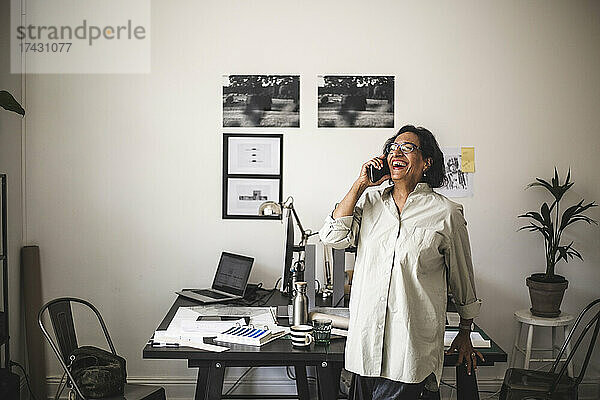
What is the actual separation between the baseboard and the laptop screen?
659mm

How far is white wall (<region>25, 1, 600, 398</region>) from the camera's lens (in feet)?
14.4

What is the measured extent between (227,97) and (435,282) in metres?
2.11

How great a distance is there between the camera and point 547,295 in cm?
418

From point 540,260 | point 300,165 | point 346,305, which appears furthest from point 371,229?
point 540,260

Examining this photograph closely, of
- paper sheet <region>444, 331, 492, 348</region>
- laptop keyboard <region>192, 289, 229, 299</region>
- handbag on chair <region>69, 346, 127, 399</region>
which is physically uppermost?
laptop keyboard <region>192, 289, 229, 299</region>

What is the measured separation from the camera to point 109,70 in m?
4.43

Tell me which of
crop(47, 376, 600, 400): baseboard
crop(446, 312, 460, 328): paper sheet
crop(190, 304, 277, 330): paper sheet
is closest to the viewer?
crop(446, 312, 460, 328): paper sheet

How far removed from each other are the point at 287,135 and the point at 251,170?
29cm

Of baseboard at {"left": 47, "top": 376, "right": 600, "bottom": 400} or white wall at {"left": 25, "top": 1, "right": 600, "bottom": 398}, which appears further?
baseboard at {"left": 47, "top": 376, "right": 600, "bottom": 400}

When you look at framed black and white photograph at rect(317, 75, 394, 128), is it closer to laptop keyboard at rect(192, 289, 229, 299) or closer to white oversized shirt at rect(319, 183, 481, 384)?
laptop keyboard at rect(192, 289, 229, 299)

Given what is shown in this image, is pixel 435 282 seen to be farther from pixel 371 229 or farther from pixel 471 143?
pixel 471 143

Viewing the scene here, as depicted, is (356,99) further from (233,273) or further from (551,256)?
(551,256)

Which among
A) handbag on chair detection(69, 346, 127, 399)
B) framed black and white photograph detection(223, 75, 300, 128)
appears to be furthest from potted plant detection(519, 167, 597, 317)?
handbag on chair detection(69, 346, 127, 399)

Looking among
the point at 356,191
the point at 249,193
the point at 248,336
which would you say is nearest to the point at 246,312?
the point at 248,336
